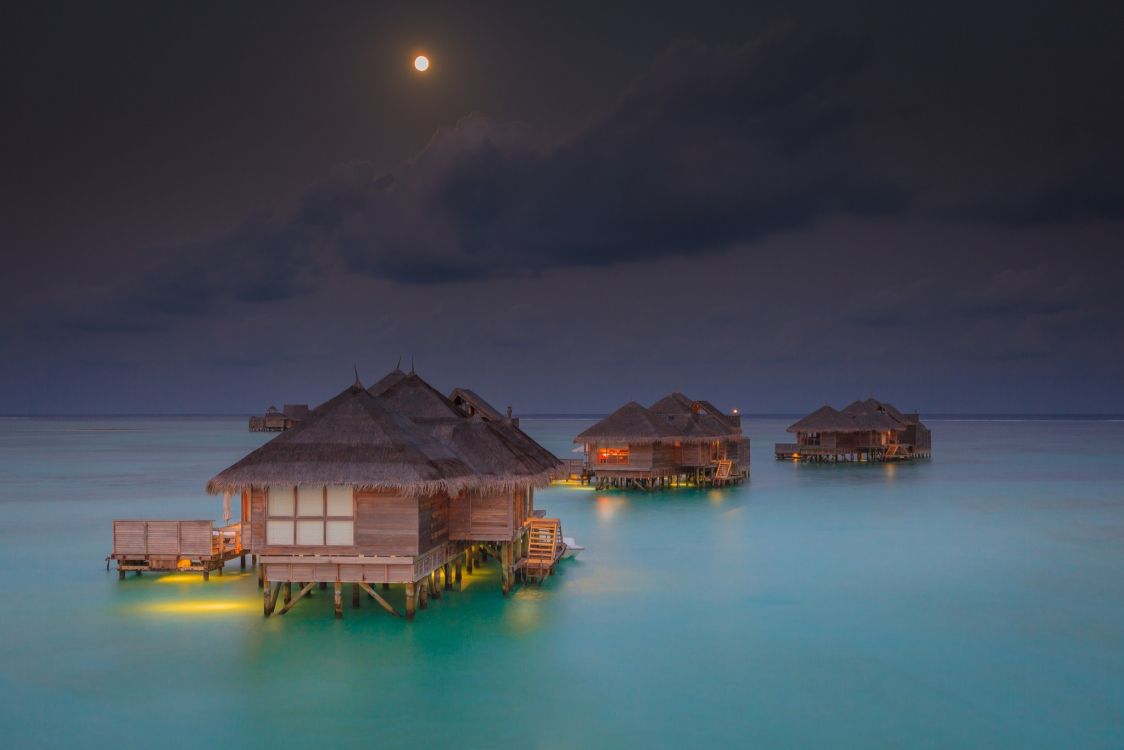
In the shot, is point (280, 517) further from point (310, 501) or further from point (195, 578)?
point (195, 578)

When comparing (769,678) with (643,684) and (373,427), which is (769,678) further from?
(373,427)

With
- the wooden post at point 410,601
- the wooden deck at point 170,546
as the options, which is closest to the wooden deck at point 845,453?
the wooden deck at point 170,546

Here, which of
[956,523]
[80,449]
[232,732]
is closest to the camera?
[232,732]

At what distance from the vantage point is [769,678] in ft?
46.2

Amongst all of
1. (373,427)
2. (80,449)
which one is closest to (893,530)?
(373,427)

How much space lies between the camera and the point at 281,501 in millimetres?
16344

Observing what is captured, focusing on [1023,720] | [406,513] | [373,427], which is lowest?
[1023,720]

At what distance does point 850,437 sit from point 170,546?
4976cm

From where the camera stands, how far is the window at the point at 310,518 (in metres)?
16.3

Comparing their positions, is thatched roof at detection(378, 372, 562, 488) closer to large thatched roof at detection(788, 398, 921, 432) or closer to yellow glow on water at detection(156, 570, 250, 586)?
yellow glow on water at detection(156, 570, 250, 586)

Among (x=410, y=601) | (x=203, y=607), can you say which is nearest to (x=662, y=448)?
(x=410, y=601)

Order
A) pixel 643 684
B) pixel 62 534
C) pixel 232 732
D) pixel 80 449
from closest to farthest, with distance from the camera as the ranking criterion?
1. pixel 232 732
2. pixel 643 684
3. pixel 62 534
4. pixel 80 449

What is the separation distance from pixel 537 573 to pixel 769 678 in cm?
749

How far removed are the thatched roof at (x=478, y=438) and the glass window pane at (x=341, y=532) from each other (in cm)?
296
